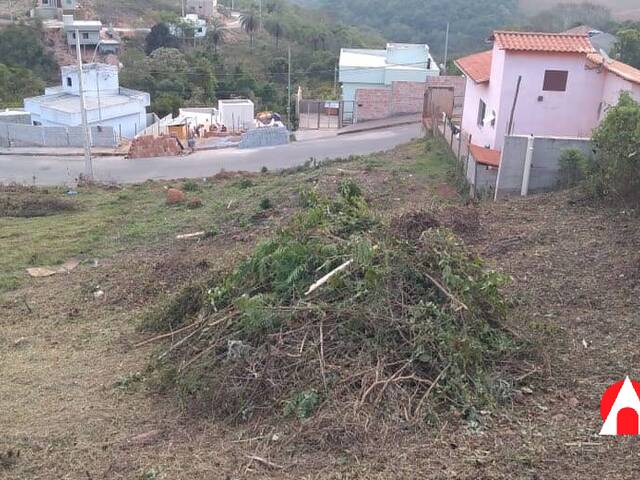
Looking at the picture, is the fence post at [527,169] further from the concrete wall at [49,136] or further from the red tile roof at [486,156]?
the concrete wall at [49,136]

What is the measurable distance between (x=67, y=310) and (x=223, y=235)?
176 inches

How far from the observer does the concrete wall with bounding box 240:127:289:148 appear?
114 feet

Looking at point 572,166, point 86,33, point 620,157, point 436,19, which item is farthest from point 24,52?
point 620,157

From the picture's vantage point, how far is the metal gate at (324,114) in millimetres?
42312

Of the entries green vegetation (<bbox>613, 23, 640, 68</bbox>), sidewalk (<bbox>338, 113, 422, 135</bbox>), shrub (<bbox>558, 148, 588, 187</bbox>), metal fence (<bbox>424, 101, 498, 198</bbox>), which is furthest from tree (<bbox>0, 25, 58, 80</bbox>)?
shrub (<bbox>558, 148, 588, 187</bbox>)

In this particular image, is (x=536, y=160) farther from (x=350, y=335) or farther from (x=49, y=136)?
(x=49, y=136)

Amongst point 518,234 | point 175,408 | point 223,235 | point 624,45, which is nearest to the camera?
point 175,408

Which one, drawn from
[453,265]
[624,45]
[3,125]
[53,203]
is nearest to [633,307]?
[453,265]

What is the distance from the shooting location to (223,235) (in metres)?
14.3

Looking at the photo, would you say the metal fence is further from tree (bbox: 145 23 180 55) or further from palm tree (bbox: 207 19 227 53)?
tree (bbox: 145 23 180 55)

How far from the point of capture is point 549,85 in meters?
18.0

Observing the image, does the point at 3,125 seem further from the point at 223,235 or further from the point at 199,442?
the point at 199,442

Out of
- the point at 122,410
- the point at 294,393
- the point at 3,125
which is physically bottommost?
the point at 3,125

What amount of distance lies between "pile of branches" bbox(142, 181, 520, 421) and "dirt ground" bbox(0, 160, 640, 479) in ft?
0.86
